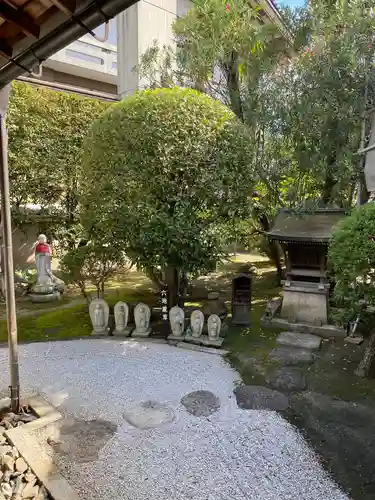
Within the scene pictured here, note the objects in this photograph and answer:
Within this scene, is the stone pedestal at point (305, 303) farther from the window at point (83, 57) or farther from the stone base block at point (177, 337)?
the window at point (83, 57)

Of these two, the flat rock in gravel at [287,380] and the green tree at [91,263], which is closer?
the flat rock in gravel at [287,380]

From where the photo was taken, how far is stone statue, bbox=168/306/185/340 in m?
7.78

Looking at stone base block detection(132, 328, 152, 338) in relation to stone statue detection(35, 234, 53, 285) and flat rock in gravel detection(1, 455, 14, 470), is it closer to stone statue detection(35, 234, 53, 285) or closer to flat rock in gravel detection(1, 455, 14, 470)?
flat rock in gravel detection(1, 455, 14, 470)

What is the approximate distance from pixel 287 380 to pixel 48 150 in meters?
10.7

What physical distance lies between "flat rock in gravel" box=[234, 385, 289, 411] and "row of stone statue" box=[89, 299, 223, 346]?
68.8 inches

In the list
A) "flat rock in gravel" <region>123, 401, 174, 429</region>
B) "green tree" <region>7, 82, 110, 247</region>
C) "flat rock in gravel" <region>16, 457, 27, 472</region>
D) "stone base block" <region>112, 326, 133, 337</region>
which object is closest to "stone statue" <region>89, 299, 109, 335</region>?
"stone base block" <region>112, 326, 133, 337</region>

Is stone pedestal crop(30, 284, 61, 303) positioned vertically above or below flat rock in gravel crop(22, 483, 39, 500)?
above

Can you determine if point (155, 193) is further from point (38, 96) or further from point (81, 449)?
point (38, 96)

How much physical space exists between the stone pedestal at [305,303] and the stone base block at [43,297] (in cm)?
708

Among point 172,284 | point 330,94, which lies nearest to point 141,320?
point 172,284

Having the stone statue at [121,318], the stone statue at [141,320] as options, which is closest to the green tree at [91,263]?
the stone statue at [121,318]

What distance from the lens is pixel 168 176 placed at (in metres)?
7.70

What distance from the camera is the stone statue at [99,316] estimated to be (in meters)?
8.08

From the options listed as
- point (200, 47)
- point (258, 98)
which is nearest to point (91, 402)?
point (258, 98)
